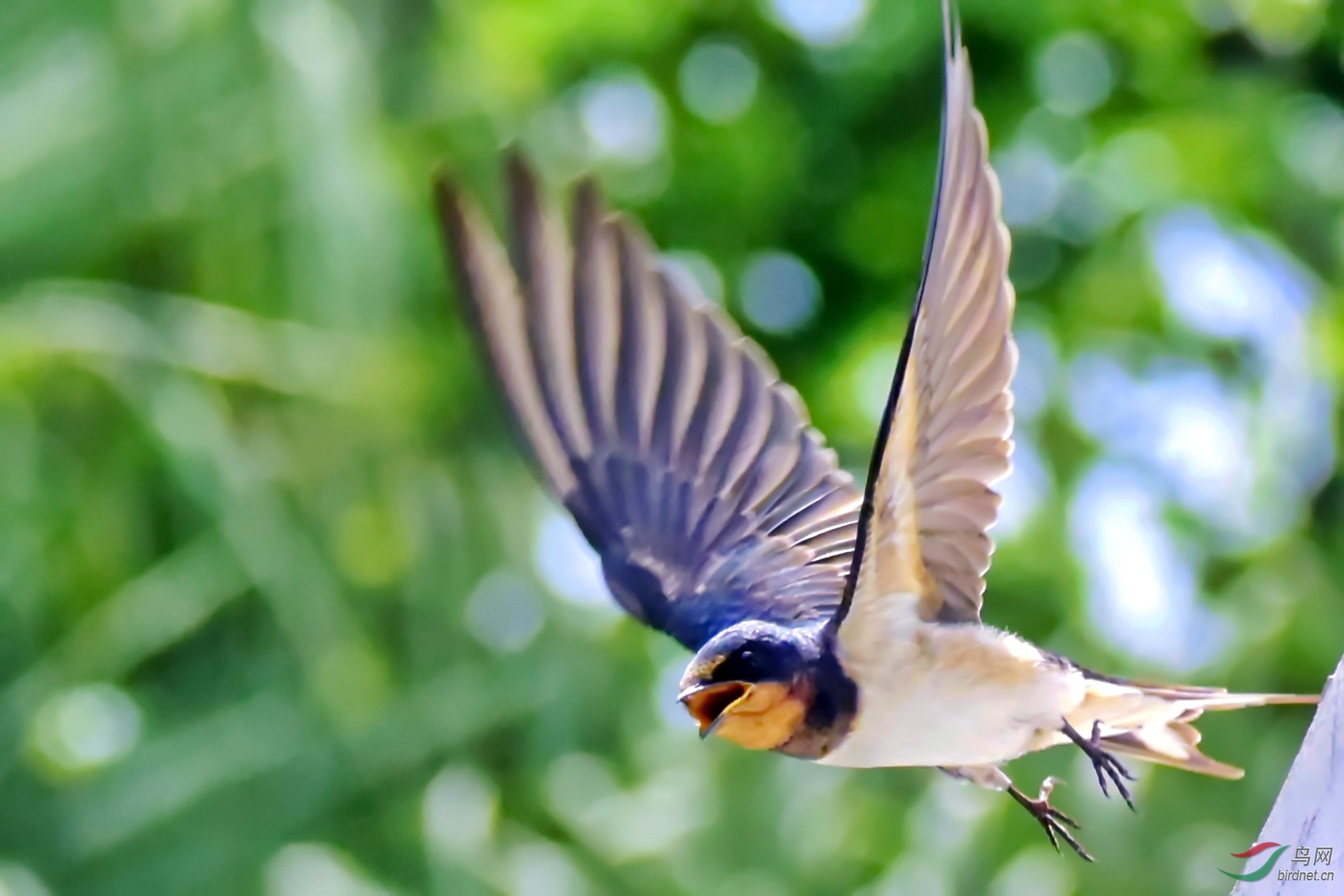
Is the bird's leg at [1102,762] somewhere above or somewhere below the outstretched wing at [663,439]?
below

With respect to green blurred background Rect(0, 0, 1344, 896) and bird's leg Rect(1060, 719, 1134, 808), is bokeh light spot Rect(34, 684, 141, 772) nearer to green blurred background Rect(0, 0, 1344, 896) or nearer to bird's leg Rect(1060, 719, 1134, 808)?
green blurred background Rect(0, 0, 1344, 896)

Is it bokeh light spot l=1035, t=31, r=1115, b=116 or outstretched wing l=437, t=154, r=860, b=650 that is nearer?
outstretched wing l=437, t=154, r=860, b=650

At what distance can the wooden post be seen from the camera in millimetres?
914

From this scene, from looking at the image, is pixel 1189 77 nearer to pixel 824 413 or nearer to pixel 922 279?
pixel 824 413

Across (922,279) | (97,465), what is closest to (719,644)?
(922,279)

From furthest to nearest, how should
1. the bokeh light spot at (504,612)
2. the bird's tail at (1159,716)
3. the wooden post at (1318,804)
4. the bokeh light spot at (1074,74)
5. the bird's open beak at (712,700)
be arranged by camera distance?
the bokeh light spot at (1074,74) < the bokeh light spot at (504,612) < the bird's tail at (1159,716) < the bird's open beak at (712,700) < the wooden post at (1318,804)

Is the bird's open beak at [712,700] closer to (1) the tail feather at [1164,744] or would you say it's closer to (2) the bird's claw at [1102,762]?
(2) the bird's claw at [1102,762]

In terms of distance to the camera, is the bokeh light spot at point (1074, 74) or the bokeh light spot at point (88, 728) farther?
the bokeh light spot at point (1074, 74)

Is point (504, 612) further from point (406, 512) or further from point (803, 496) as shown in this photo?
point (803, 496)

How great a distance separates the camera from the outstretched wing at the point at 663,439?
1.51 m

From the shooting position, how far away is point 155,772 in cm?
281

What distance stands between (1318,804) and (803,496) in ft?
2.52

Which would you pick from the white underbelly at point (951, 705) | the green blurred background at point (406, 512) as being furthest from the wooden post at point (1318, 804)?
the green blurred background at point (406, 512)

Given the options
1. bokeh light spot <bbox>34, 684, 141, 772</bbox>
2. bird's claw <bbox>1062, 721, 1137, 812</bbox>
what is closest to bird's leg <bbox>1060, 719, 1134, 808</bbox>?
bird's claw <bbox>1062, 721, 1137, 812</bbox>
